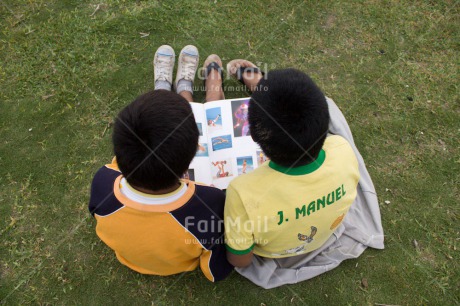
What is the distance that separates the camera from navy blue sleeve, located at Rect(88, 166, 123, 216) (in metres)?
1.68

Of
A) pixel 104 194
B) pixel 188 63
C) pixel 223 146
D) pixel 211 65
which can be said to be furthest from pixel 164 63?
pixel 104 194

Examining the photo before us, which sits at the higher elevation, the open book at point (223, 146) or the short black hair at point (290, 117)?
the short black hair at point (290, 117)

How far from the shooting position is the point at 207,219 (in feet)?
5.73

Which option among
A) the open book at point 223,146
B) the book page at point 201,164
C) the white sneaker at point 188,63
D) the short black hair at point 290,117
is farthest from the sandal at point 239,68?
the short black hair at point 290,117

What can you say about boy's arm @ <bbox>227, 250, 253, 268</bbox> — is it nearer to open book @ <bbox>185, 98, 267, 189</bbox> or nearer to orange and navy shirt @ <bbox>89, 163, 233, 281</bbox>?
orange and navy shirt @ <bbox>89, 163, 233, 281</bbox>

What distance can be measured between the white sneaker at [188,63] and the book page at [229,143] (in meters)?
0.51

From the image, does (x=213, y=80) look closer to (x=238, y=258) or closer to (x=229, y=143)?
(x=229, y=143)

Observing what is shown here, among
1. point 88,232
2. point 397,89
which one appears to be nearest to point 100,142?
point 88,232

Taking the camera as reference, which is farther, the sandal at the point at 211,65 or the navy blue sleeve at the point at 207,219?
the sandal at the point at 211,65

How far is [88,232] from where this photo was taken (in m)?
2.39

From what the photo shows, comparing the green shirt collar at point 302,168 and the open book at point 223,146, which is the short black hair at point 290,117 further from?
the open book at point 223,146

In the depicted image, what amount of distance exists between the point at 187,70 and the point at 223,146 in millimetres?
864

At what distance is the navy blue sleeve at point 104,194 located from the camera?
5.52ft

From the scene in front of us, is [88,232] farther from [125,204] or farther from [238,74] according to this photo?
[238,74]
